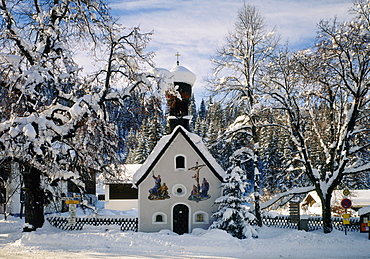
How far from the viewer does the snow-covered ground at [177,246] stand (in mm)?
13297

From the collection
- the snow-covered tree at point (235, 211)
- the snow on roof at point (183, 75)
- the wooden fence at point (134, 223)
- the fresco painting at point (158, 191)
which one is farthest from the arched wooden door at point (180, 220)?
the snow on roof at point (183, 75)

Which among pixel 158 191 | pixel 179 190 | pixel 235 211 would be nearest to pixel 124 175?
pixel 158 191

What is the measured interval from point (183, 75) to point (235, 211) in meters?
9.81

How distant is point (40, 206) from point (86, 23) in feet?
29.1

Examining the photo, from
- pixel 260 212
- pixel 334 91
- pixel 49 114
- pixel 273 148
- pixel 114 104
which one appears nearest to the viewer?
pixel 49 114

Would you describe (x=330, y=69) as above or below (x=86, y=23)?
below

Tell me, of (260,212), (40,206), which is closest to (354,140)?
(260,212)

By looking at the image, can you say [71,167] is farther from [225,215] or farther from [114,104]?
[225,215]

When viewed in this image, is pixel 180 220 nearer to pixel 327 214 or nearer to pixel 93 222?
pixel 93 222

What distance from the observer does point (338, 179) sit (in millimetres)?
17844

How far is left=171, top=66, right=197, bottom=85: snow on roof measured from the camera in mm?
22938

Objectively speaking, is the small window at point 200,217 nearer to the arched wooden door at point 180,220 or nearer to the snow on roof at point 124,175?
the arched wooden door at point 180,220

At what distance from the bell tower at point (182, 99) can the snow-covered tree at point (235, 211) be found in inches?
219

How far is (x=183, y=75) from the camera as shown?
Answer: 23.0 m
